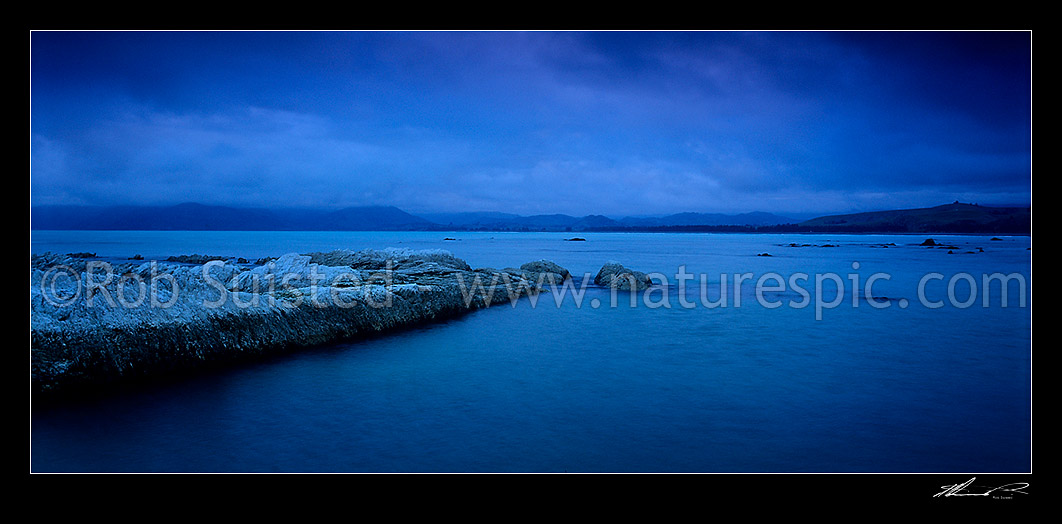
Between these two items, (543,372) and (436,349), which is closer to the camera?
(543,372)

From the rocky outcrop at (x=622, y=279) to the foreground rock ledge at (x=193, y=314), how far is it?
6087 millimetres

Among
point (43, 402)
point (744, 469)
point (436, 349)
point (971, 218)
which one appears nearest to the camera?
point (744, 469)

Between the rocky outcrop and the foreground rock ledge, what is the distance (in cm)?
609

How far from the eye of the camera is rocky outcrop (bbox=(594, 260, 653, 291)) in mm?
15844

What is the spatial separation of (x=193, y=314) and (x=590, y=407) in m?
4.91

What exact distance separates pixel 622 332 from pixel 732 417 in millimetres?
4252

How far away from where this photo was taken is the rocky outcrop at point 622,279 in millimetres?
15844

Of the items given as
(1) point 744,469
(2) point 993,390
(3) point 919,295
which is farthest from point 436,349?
(3) point 919,295
